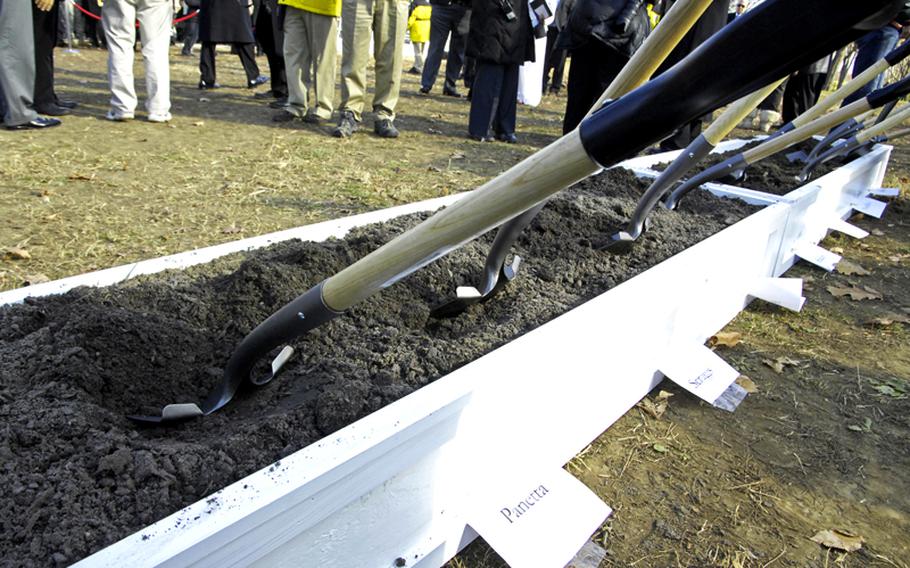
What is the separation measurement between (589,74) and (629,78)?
4563mm

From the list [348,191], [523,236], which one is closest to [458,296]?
[523,236]

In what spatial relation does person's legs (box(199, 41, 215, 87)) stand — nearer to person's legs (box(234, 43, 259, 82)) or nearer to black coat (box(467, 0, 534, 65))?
person's legs (box(234, 43, 259, 82))

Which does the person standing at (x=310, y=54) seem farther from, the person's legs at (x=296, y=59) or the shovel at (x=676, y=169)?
the shovel at (x=676, y=169)

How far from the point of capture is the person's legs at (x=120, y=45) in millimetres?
5305

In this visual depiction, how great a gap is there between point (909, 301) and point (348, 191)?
3.63m

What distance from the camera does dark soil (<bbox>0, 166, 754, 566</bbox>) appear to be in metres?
1.09

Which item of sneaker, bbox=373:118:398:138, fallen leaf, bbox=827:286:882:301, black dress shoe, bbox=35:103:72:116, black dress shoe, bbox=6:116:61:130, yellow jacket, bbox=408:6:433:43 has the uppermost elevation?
yellow jacket, bbox=408:6:433:43

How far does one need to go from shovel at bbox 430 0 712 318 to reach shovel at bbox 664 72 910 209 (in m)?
1.03

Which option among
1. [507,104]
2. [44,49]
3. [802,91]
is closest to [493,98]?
[507,104]

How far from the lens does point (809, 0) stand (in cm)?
62

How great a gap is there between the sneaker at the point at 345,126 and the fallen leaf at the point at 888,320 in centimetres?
473

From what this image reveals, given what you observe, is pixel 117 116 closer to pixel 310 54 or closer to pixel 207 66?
pixel 310 54

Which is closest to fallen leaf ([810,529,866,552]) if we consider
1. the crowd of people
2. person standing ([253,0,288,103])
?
the crowd of people

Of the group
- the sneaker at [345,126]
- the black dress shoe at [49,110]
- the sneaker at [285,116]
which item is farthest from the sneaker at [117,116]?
the sneaker at [345,126]
